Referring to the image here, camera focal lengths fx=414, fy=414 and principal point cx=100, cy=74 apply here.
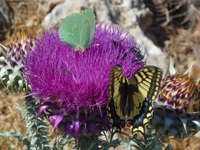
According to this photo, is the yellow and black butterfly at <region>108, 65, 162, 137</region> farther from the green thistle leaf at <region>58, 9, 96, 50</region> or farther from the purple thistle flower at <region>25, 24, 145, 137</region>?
the green thistle leaf at <region>58, 9, 96, 50</region>

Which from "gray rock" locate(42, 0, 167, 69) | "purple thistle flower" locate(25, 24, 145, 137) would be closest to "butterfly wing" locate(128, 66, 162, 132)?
"purple thistle flower" locate(25, 24, 145, 137)

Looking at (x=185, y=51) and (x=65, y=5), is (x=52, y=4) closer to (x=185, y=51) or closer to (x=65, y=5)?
(x=65, y=5)

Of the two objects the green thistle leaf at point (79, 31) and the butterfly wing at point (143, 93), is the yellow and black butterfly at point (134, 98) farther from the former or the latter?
the green thistle leaf at point (79, 31)

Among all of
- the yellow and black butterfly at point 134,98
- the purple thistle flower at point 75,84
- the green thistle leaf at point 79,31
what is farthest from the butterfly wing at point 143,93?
the green thistle leaf at point 79,31

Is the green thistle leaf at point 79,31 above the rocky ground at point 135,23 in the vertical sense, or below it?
above

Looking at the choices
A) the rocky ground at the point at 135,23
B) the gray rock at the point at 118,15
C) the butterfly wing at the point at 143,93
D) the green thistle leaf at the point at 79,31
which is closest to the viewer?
the butterfly wing at the point at 143,93

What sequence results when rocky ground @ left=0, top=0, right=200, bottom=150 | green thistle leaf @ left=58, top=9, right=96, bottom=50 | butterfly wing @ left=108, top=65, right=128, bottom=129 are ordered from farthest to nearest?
rocky ground @ left=0, top=0, right=200, bottom=150 → green thistle leaf @ left=58, top=9, right=96, bottom=50 → butterfly wing @ left=108, top=65, right=128, bottom=129

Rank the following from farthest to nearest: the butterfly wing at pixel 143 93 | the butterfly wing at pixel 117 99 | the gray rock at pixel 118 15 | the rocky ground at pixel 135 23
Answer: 1. the gray rock at pixel 118 15
2. the rocky ground at pixel 135 23
3. the butterfly wing at pixel 143 93
4. the butterfly wing at pixel 117 99
